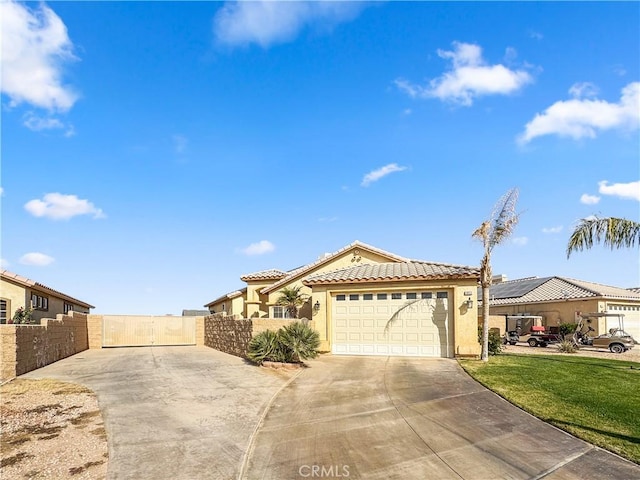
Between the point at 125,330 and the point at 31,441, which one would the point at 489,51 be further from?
the point at 125,330

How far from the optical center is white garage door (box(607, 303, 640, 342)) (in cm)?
2988

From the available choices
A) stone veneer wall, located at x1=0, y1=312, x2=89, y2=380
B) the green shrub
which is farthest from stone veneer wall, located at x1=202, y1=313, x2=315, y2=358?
stone veneer wall, located at x1=0, y1=312, x2=89, y2=380

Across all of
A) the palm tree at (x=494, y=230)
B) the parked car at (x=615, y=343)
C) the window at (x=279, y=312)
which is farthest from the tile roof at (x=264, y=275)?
the parked car at (x=615, y=343)

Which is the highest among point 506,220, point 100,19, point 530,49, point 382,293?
point 100,19

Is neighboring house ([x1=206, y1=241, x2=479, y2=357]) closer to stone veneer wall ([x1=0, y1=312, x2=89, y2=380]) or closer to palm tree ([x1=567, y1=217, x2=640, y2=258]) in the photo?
palm tree ([x1=567, y1=217, x2=640, y2=258])

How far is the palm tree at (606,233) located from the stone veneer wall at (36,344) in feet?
59.0

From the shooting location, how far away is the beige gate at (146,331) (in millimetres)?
Answer: 25609

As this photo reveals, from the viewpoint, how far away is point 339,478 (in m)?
5.80

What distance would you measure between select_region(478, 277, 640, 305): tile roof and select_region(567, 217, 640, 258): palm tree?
58.3 ft

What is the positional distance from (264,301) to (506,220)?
16.4 m

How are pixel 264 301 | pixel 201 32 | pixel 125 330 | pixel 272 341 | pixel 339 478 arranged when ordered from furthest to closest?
pixel 264 301 → pixel 125 330 → pixel 201 32 → pixel 272 341 → pixel 339 478

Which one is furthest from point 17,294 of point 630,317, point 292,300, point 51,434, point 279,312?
point 630,317

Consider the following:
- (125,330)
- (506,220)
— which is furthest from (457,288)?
(125,330)

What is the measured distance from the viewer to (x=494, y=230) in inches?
661
